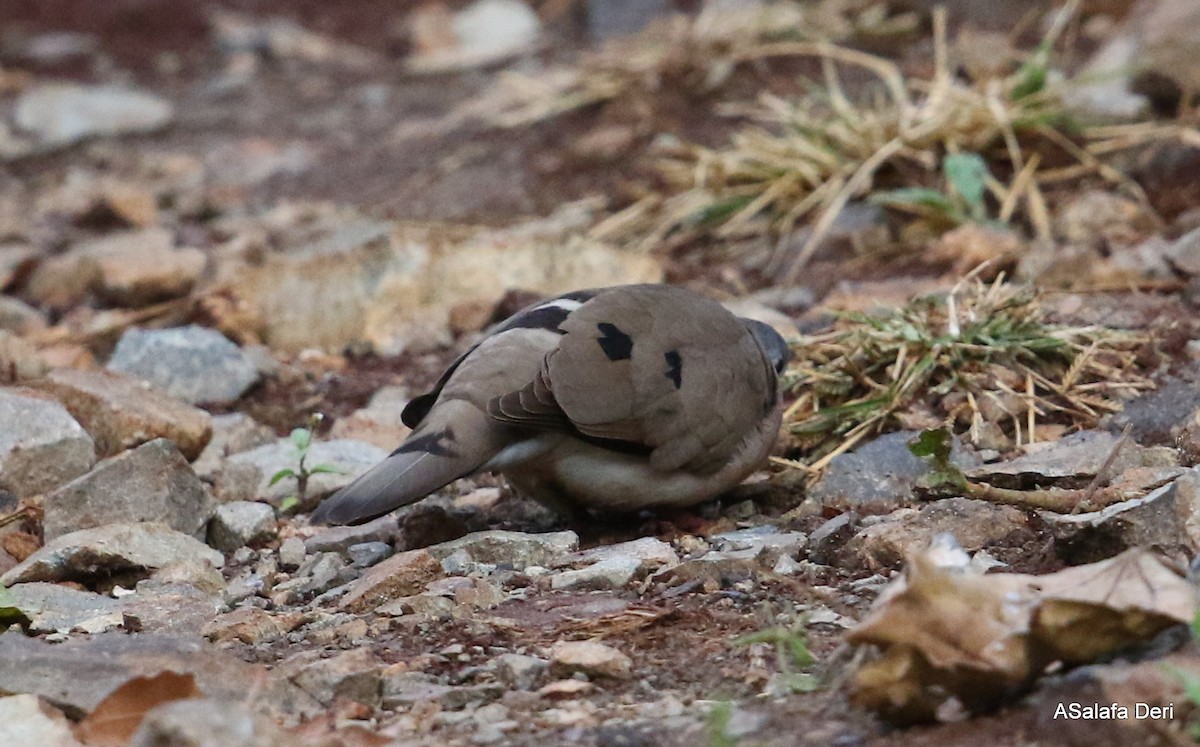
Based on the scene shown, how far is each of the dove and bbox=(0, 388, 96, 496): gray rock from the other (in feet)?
3.36

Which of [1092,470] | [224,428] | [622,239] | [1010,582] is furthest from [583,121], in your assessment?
[1010,582]

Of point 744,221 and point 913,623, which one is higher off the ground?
point 913,623

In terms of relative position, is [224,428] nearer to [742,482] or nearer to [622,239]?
[742,482]

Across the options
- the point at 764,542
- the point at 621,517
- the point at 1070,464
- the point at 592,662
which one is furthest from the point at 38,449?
the point at 1070,464

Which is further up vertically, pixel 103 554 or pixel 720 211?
pixel 103 554

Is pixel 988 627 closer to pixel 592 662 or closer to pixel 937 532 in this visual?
pixel 592 662

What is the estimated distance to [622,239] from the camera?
7.88 meters

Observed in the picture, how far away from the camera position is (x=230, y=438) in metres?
5.50

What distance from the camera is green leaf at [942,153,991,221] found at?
696 centimetres

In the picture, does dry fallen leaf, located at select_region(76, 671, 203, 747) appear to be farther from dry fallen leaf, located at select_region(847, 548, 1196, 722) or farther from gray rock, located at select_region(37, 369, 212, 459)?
gray rock, located at select_region(37, 369, 212, 459)

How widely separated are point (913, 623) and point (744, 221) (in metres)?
5.19

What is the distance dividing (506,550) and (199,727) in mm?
1776

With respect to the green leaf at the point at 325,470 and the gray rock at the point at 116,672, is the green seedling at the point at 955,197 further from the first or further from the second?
the gray rock at the point at 116,672

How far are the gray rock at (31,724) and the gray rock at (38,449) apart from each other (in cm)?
185
